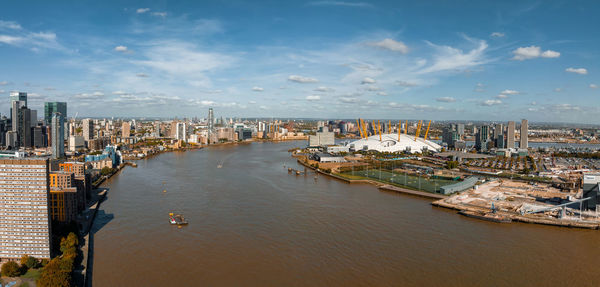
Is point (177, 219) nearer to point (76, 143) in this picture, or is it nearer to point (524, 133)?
point (76, 143)

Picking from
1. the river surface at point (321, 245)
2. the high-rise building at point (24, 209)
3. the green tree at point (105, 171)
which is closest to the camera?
the river surface at point (321, 245)

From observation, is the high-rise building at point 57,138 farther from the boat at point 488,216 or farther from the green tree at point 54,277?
the boat at point 488,216

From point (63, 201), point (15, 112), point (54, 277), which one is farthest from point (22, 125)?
point (54, 277)

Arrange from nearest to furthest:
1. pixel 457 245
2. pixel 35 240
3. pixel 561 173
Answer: pixel 35 240 → pixel 457 245 → pixel 561 173

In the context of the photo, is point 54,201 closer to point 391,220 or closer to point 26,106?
point 391,220

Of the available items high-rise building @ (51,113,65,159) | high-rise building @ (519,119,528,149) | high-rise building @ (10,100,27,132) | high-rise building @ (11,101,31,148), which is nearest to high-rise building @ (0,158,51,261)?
high-rise building @ (51,113,65,159)

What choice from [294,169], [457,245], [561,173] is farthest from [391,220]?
[561,173]

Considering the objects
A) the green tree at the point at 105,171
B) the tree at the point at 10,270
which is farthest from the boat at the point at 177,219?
the green tree at the point at 105,171
